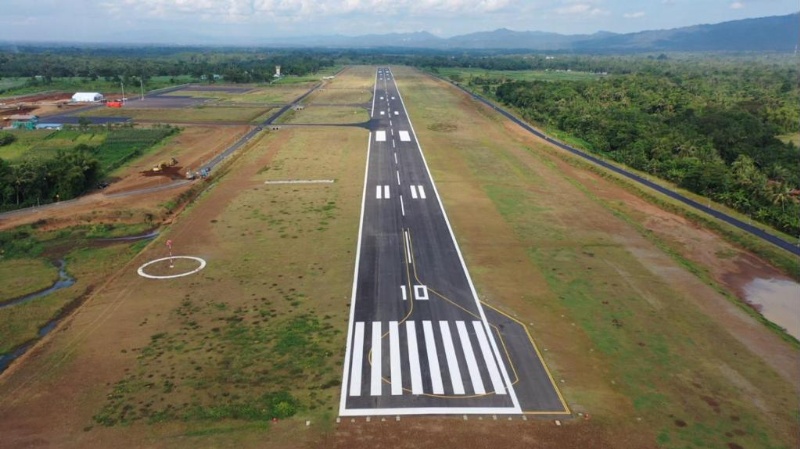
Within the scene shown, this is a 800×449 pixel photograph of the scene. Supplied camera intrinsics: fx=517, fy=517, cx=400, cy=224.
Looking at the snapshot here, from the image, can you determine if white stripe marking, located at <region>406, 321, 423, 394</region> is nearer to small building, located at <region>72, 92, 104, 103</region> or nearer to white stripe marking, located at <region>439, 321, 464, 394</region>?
white stripe marking, located at <region>439, 321, 464, 394</region>

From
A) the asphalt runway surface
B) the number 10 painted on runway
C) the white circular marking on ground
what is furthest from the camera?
the white circular marking on ground

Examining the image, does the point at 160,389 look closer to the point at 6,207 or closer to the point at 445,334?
the point at 445,334

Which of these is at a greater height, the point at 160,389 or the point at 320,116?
the point at 320,116

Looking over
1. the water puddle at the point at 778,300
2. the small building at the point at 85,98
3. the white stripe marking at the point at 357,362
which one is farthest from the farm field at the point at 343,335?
the small building at the point at 85,98

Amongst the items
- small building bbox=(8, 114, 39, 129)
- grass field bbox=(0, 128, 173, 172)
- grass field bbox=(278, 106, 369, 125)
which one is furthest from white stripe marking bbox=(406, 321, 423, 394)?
small building bbox=(8, 114, 39, 129)

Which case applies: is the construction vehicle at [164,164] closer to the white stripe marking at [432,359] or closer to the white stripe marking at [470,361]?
the white stripe marking at [432,359]

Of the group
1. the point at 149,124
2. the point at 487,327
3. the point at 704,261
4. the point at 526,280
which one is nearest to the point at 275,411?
the point at 487,327
